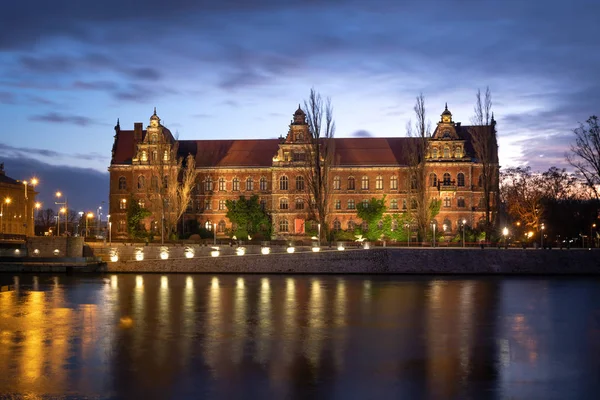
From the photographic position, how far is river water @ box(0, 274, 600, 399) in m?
18.6

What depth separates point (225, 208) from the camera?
287ft

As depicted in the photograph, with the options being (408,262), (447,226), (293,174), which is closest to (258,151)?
(293,174)

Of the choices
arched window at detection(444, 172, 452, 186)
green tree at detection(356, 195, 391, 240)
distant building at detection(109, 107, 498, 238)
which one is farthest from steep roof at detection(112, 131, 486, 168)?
green tree at detection(356, 195, 391, 240)

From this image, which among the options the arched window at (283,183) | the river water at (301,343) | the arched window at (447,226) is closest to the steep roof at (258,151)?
the arched window at (283,183)

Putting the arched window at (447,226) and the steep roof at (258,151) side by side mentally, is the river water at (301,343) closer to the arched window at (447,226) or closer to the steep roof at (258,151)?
the arched window at (447,226)

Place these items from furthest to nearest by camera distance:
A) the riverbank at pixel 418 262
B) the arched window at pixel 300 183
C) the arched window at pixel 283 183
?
1. the arched window at pixel 283 183
2. the arched window at pixel 300 183
3. the riverbank at pixel 418 262

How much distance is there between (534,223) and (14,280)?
57216mm

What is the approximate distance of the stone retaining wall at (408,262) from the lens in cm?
5791

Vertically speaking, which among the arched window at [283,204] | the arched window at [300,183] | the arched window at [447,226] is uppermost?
the arched window at [300,183]

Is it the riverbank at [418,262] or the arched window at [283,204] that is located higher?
the arched window at [283,204]

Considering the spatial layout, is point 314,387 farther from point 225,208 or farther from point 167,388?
point 225,208

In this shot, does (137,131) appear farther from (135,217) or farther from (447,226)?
(447,226)

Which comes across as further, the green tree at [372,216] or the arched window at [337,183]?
the arched window at [337,183]

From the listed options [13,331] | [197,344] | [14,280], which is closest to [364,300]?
[197,344]
